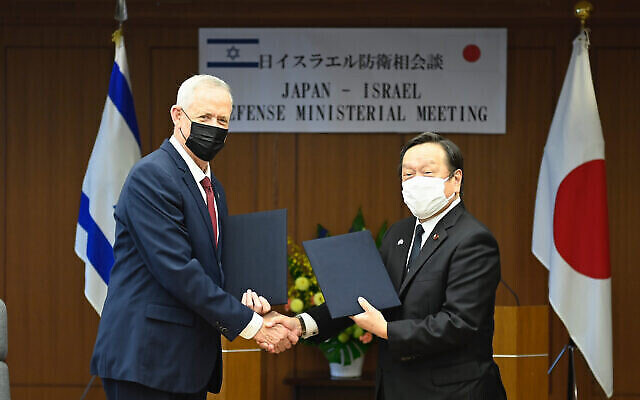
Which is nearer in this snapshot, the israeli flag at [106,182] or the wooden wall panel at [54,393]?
the israeli flag at [106,182]

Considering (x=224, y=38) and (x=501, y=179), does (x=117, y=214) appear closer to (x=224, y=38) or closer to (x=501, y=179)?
(x=224, y=38)

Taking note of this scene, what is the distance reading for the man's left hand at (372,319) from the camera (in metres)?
2.50

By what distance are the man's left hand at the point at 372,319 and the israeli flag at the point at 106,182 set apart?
2.42 m

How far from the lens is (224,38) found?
5.06m

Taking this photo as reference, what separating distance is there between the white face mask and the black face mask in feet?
2.12

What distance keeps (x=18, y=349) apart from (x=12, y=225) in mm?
796

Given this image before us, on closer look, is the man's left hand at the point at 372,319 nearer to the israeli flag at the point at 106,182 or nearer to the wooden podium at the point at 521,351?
the wooden podium at the point at 521,351

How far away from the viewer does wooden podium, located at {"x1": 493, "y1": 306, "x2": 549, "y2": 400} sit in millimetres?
3883

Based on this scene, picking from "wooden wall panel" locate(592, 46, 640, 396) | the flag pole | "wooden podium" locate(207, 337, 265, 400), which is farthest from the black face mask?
"wooden wall panel" locate(592, 46, 640, 396)

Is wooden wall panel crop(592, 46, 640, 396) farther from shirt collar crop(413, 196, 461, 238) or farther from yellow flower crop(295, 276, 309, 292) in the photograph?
shirt collar crop(413, 196, 461, 238)

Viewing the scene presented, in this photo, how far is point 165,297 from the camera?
2.43 metres

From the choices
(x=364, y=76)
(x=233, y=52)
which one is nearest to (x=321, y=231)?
(x=364, y=76)

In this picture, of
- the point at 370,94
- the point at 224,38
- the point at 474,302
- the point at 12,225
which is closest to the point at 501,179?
the point at 370,94

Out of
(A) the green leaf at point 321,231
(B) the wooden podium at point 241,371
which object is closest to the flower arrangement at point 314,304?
(A) the green leaf at point 321,231
